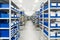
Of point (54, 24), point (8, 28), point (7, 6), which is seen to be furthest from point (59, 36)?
point (7, 6)

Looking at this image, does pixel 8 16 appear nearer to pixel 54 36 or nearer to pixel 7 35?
pixel 7 35

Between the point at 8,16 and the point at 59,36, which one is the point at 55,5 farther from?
the point at 8,16

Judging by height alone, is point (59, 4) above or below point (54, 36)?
above

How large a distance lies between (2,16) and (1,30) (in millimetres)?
592

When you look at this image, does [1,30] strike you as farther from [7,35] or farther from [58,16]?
[58,16]

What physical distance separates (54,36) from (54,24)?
51cm

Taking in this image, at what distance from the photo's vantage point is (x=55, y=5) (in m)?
5.34

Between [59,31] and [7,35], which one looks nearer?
[7,35]

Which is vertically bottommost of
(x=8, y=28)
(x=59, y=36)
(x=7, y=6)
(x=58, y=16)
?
(x=59, y=36)

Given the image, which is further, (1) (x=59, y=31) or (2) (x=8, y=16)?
(1) (x=59, y=31)

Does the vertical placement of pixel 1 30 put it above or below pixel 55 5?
below

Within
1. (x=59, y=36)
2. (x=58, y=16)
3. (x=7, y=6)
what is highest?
(x=7, y=6)


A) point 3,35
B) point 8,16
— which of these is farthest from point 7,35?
point 8,16

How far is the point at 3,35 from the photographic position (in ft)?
16.8
